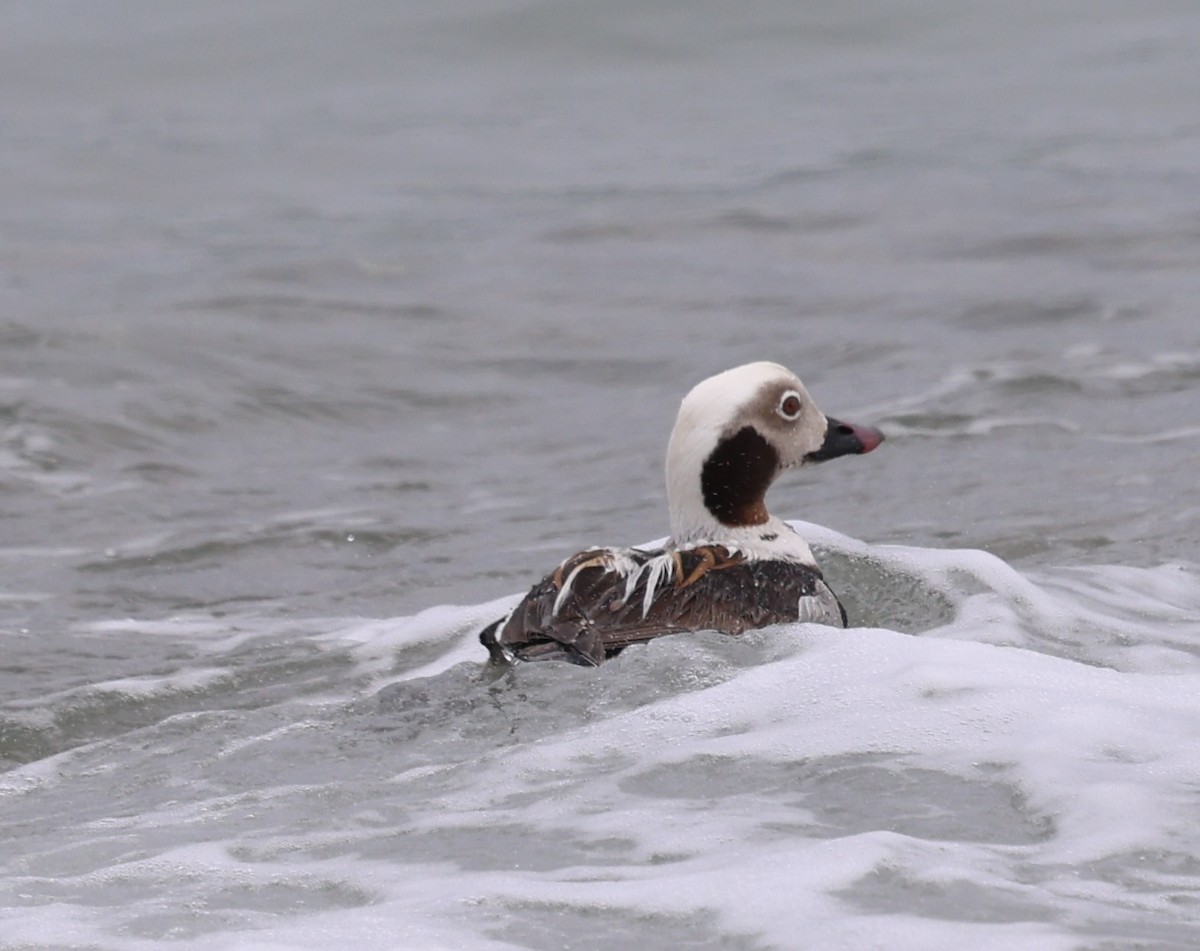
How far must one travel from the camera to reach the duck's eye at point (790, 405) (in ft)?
23.0

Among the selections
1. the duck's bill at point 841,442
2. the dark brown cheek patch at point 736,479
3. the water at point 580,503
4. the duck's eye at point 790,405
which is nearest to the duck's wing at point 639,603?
the water at point 580,503

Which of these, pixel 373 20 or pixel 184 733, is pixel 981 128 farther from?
pixel 184 733

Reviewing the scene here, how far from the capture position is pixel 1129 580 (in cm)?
756

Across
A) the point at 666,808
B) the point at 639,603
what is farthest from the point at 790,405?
the point at 666,808

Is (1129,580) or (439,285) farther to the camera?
(439,285)

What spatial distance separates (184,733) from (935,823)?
8.43 feet

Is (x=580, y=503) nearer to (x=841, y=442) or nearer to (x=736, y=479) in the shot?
(x=841, y=442)

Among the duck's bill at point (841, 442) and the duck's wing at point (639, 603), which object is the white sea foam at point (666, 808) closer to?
the duck's wing at point (639, 603)

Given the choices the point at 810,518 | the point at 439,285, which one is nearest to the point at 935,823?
the point at 810,518

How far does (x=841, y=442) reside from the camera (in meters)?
7.34

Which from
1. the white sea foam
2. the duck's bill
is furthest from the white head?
the white sea foam

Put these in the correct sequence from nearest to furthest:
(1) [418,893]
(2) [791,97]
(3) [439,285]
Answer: (1) [418,893] → (3) [439,285] → (2) [791,97]

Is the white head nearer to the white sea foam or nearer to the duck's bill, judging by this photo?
the duck's bill

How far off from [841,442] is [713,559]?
1086 millimetres
